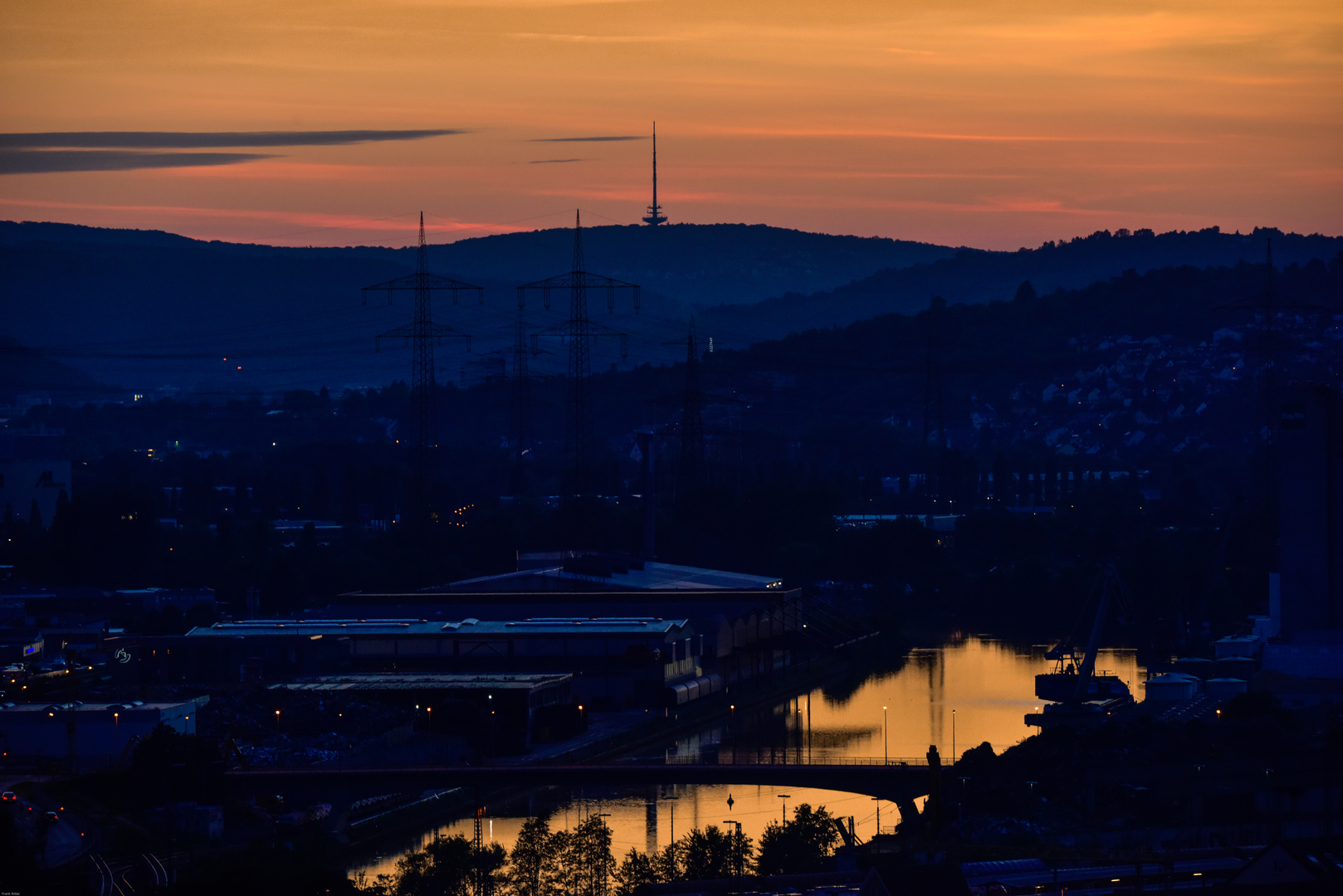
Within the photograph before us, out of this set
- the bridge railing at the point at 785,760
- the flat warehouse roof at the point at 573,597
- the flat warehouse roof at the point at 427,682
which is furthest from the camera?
the flat warehouse roof at the point at 573,597

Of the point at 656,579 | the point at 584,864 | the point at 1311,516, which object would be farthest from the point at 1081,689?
the point at 584,864

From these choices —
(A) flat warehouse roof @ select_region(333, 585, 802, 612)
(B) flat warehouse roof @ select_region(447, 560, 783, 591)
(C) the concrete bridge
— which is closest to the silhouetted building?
(A) flat warehouse roof @ select_region(333, 585, 802, 612)

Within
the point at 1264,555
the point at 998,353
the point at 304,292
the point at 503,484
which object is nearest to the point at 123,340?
the point at 304,292

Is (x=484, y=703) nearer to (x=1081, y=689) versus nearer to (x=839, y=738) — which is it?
(x=839, y=738)

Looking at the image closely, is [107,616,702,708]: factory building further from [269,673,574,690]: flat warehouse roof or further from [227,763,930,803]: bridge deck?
[227,763,930,803]: bridge deck

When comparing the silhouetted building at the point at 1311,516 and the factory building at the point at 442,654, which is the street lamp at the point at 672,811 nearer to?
the factory building at the point at 442,654

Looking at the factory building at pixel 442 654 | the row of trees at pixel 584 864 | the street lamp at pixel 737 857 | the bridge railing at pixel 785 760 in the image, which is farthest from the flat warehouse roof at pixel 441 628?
the street lamp at pixel 737 857
